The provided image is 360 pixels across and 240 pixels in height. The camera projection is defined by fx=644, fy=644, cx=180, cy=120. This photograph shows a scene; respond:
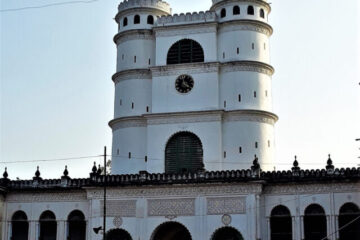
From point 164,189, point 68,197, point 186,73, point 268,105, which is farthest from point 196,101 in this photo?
point 68,197

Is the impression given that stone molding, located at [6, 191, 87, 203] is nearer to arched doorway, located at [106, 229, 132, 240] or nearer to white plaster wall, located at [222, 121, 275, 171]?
arched doorway, located at [106, 229, 132, 240]

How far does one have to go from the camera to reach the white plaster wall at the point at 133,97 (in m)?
46.9

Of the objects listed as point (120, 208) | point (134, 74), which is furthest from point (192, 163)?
point (134, 74)

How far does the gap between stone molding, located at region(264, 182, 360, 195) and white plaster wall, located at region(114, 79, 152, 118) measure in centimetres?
1233

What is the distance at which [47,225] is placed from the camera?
4259 centimetres

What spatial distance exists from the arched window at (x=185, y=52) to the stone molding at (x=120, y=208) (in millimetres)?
11510

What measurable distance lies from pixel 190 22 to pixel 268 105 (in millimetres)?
8190

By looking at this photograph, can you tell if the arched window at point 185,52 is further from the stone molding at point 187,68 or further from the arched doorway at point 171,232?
the arched doorway at point 171,232

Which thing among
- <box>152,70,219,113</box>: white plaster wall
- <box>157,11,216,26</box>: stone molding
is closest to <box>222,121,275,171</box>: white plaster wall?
<box>152,70,219,113</box>: white plaster wall

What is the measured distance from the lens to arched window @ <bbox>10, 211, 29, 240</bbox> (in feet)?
141

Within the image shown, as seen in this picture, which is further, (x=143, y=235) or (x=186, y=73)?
(x=186, y=73)

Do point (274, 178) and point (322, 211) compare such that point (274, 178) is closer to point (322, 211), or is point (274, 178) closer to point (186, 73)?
point (322, 211)

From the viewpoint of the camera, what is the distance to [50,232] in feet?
139

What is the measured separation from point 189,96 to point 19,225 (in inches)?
571
